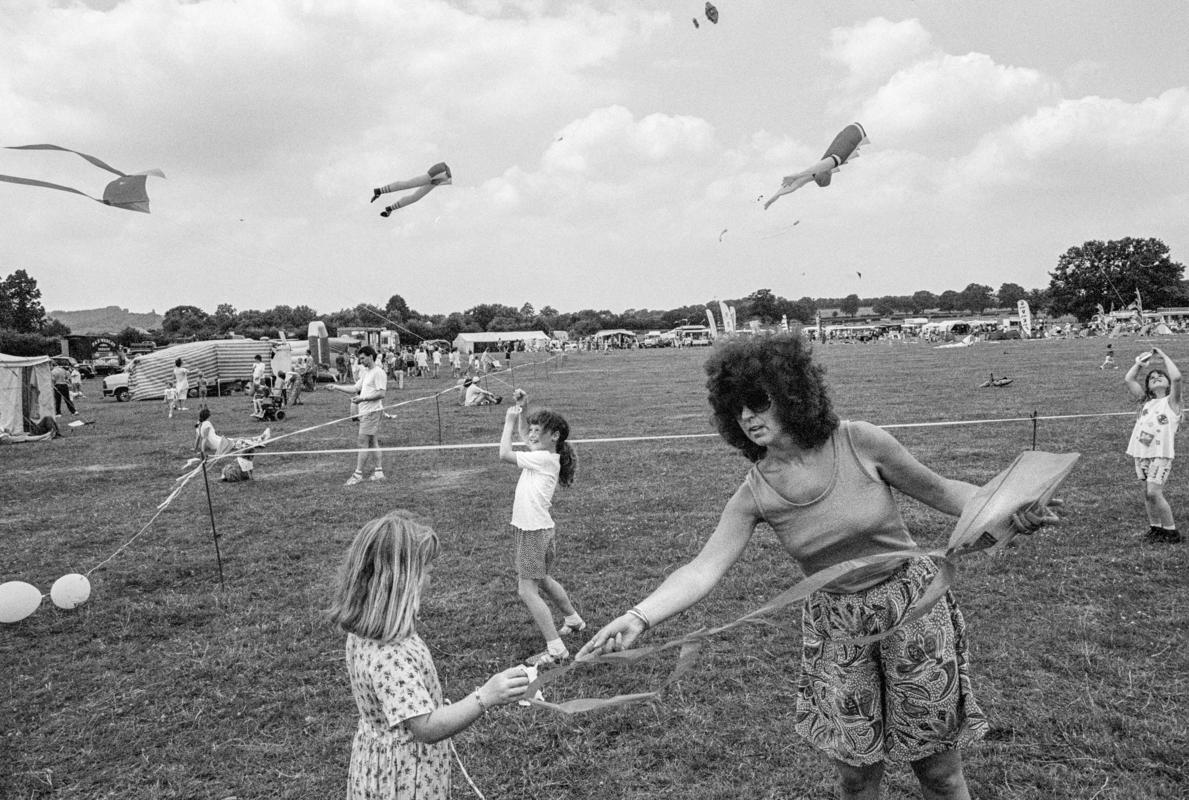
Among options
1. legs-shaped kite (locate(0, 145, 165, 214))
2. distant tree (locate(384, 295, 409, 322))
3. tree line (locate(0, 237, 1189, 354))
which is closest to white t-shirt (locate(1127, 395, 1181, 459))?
legs-shaped kite (locate(0, 145, 165, 214))

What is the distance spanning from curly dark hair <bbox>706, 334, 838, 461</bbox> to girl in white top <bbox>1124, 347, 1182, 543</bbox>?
5160 mm

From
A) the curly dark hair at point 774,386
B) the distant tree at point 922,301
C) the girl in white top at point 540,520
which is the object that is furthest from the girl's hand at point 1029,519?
the distant tree at point 922,301

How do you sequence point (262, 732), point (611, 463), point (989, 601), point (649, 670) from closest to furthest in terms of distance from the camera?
point (262, 732)
point (649, 670)
point (989, 601)
point (611, 463)

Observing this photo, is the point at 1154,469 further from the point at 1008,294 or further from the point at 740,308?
the point at 1008,294

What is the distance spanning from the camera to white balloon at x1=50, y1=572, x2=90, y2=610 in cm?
555

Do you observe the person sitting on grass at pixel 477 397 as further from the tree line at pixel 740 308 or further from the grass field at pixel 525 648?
the tree line at pixel 740 308

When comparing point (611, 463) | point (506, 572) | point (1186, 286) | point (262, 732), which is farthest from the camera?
point (1186, 286)

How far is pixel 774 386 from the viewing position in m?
2.46

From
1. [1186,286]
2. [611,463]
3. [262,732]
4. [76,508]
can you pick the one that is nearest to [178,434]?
[76,508]

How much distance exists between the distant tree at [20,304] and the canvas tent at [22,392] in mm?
69342

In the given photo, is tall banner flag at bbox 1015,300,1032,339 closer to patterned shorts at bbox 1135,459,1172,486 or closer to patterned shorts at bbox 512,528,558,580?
patterned shorts at bbox 1135,459,1172,486

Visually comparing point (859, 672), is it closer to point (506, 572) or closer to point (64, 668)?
point (506, 572)

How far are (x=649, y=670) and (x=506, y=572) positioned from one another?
7.27 feet

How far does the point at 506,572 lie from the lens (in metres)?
6.34
